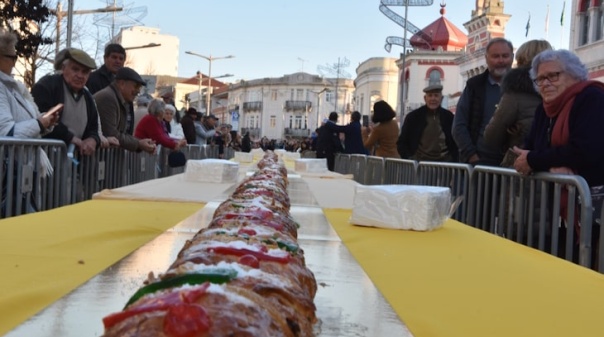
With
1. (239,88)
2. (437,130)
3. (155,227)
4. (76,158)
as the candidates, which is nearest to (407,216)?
(155,227)

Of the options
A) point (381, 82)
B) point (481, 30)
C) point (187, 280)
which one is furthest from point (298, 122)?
point (187, 280)

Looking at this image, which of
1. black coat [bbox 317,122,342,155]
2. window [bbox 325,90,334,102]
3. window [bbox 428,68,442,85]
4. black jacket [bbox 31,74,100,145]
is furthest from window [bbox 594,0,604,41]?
window [bbox 325,90,334,102]

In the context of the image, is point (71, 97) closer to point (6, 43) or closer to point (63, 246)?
point (6, 43)

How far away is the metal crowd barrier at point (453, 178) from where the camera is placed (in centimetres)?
564

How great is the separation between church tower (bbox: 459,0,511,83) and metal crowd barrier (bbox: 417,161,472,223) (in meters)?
48.0

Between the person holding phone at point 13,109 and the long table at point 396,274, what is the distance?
67.4 inches

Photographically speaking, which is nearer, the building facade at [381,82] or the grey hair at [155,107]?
the grey hair at [155,107]

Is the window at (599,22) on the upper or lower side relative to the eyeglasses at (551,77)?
upper

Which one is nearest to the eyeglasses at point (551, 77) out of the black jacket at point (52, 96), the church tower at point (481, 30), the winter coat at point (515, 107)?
the winter coat at point (515, 107)

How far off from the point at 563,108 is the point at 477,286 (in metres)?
2.34

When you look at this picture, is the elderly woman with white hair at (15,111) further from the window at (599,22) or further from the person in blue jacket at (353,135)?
the window at (599,22)

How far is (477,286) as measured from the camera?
214cm

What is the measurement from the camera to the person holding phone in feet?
16.3

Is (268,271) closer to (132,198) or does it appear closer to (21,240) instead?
(21,240)
